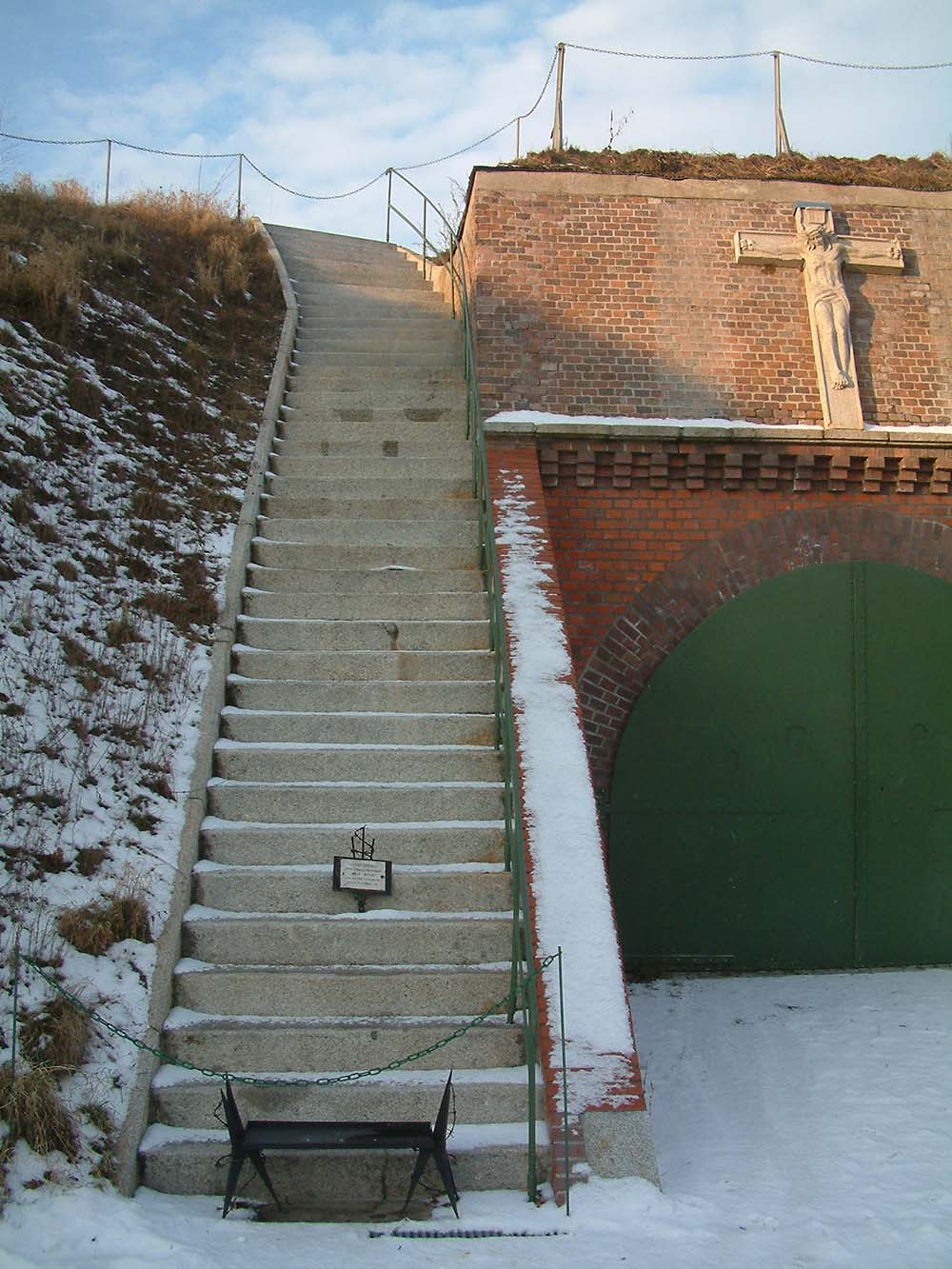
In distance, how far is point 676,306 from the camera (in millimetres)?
9430

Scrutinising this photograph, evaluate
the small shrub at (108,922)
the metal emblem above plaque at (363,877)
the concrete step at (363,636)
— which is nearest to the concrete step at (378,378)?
the concrete step at (363,636)

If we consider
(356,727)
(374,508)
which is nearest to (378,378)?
(374,508)

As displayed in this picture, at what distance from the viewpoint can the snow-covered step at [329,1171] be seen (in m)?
4.63

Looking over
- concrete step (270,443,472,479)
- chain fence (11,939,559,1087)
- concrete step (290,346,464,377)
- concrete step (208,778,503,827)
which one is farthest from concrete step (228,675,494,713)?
concrete step (290,346,464,377)

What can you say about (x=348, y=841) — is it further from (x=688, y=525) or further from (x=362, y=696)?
(x=688, y=525)

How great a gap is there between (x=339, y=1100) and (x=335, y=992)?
567mm

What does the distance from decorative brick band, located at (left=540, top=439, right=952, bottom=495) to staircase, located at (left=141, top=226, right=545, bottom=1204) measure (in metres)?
0.90

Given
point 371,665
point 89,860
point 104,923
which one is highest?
point 371,665

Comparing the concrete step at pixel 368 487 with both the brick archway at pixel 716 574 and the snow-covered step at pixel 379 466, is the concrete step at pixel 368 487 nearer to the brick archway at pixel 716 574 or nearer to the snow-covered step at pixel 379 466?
the snow-covered step at pixel 379 466

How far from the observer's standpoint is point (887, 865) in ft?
28.3

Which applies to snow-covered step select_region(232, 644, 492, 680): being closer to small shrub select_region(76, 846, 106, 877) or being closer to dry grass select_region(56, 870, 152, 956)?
small shrub select_region(76, 846, 106, 877)

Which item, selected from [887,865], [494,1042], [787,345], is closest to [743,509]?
[787,345]

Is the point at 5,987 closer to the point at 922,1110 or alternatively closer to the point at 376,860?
the point at 376,860

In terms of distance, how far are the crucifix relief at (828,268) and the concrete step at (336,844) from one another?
4949mm
